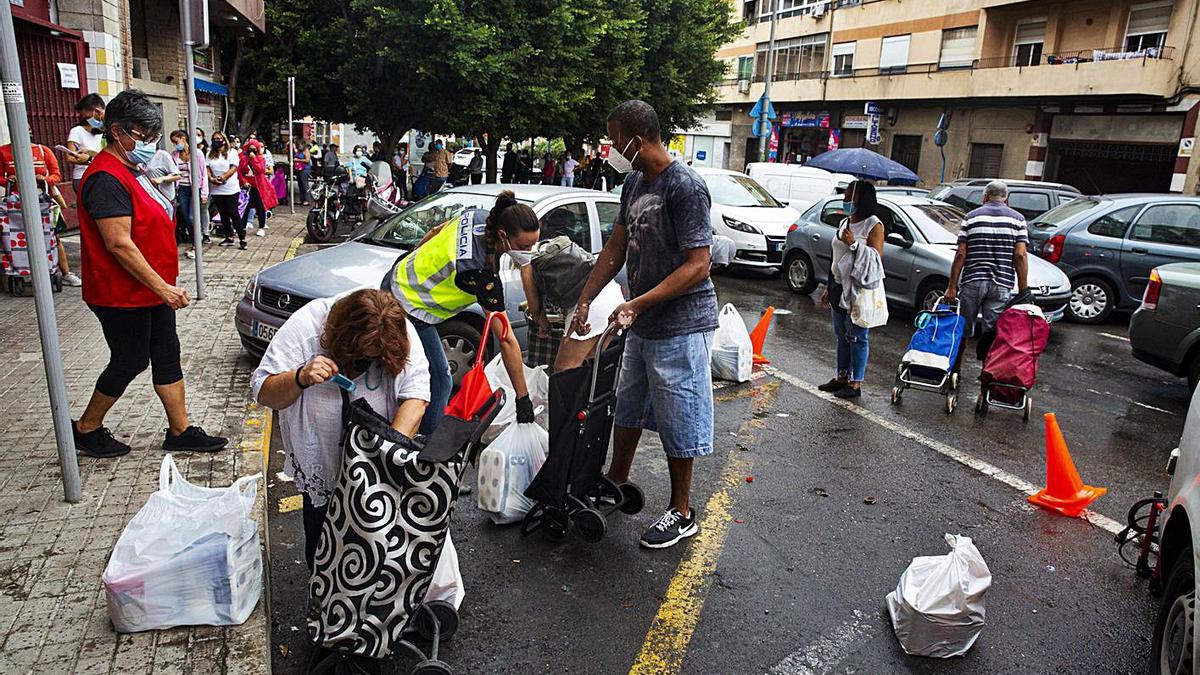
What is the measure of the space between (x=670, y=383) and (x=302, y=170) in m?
21.4

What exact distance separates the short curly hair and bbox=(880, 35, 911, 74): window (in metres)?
33.6

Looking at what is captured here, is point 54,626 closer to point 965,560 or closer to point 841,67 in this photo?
point 965,560

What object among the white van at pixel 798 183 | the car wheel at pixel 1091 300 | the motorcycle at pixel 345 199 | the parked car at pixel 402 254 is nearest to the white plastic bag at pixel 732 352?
the parked car at pixel 402 254

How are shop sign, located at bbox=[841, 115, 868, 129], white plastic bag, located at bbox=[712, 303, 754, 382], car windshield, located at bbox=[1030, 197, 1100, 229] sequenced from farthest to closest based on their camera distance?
1. shop sign, located at bbox=[841, 115, 868, 129]
2. car windshield, located at bbox=[1030, 197, 1100, 229]
3. white plastic bag, located at bbox=[712, 303, 754, 382]

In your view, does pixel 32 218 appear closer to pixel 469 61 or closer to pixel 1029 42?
pixel 469 61

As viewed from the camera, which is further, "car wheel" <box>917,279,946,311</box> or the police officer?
"car wheel" <box>917,279,946,311</box>

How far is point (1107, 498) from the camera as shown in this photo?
5.35 m

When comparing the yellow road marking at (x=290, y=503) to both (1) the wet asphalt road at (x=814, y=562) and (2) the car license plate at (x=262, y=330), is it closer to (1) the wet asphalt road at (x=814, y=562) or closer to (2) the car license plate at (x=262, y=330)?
(1) the wet asphalt road at (x=814, y=562)

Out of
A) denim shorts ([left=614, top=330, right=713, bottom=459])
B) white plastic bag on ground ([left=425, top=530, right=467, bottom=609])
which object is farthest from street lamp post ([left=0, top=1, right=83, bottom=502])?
denim shorts ([left=614, top=330, right=713, bottom=459])

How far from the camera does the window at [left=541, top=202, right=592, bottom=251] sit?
23.2ft

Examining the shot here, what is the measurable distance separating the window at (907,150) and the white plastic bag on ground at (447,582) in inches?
1317

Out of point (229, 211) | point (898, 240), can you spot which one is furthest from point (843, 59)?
point (229, 211)

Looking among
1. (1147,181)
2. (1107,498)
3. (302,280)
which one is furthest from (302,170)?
(1147,181)

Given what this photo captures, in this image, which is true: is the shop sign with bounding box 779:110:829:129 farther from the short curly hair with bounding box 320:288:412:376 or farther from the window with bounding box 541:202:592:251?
the short curly hair with bounding box 320:288:412:376
